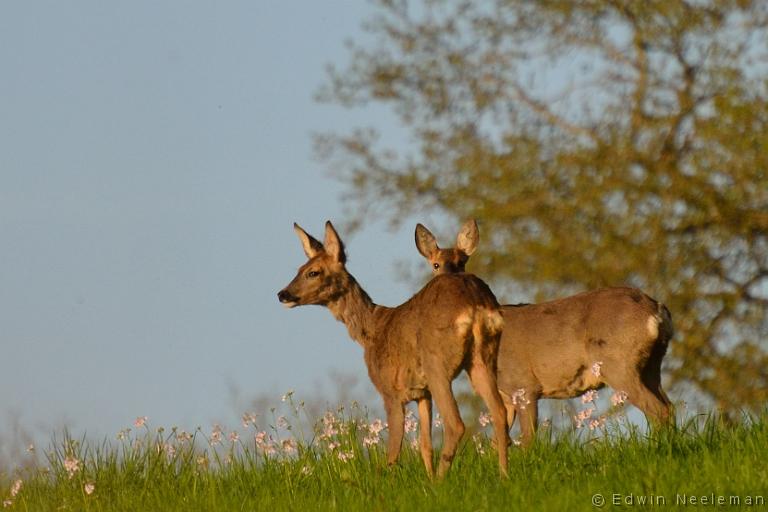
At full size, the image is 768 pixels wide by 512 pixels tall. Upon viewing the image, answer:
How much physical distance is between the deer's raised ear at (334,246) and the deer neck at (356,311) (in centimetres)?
21

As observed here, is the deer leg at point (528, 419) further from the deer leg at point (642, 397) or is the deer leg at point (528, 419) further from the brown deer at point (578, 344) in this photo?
the deer leg at point (642, 397)

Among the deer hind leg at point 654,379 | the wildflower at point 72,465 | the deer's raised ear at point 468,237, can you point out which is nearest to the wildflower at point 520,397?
the deer hind leg at point 654,379

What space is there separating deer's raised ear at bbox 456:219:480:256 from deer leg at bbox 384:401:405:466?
335 centimetres

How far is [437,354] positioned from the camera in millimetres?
9438

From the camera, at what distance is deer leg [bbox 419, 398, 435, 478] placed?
31.1 ft

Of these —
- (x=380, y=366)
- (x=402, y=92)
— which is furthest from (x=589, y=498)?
(x=402, y=92)

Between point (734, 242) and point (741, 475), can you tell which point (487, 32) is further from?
point (741, 475)

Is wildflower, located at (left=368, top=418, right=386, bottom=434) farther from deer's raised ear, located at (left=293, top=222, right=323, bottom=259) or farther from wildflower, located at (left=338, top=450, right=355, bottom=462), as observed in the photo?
deer's raised ear, located at (left=293, top=222, right=323, bottom=259)

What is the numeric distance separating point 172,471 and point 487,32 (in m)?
10.1

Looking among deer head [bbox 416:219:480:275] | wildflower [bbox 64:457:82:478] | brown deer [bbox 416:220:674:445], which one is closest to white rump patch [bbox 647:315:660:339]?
brown deer [bbox 416:220:674:445]

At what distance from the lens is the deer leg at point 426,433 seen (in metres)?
9.49

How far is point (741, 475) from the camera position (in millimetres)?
7953

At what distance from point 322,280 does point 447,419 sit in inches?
115

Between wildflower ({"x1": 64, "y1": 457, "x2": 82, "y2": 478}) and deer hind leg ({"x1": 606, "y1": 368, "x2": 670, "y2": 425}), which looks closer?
wildflower ({"x1": 64, "y1": 457, "x2": 82, "y2": 478})
